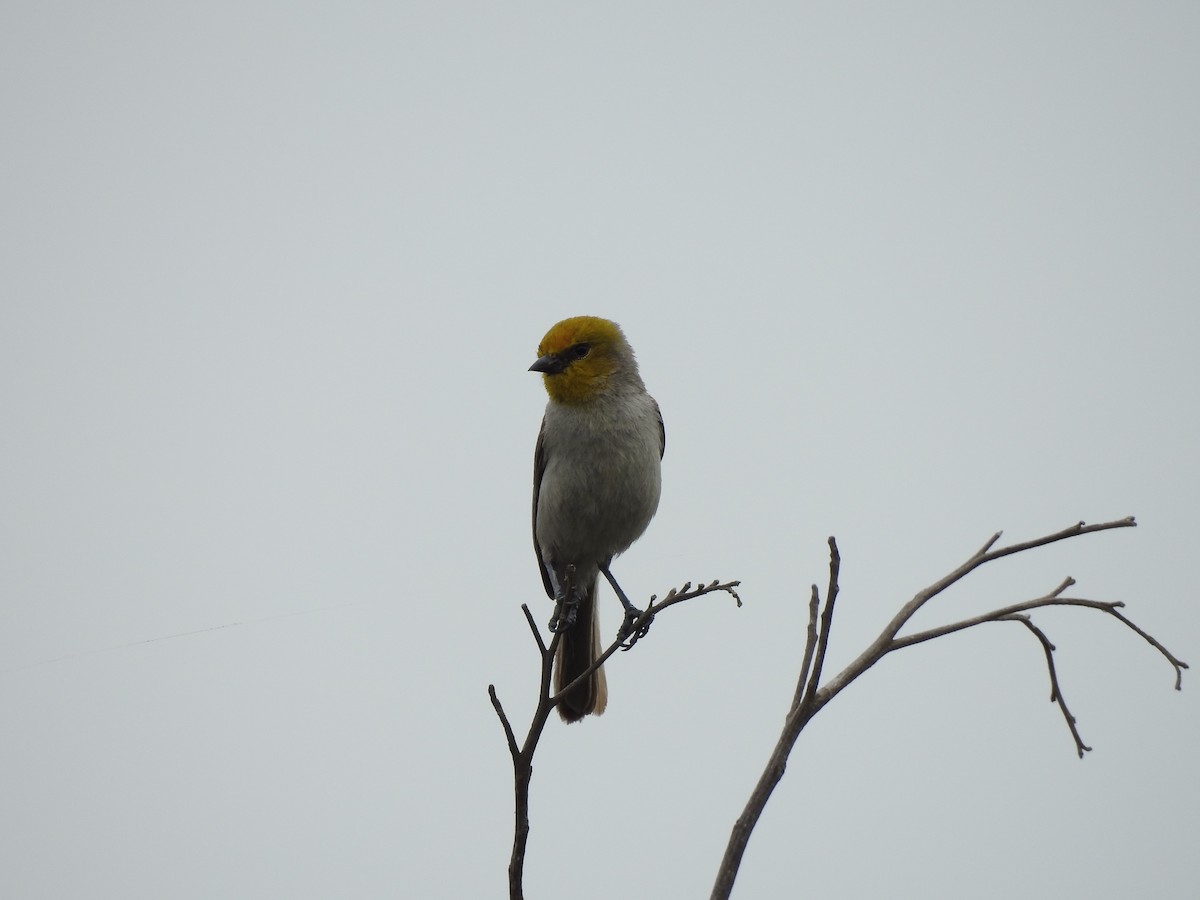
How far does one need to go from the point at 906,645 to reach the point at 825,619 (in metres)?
0.22

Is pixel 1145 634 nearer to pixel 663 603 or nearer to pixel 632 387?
pixel 663 603

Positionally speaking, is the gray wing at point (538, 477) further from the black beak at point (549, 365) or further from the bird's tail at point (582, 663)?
the black beak at point (549, 365)

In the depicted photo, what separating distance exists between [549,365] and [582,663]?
1.68 meters

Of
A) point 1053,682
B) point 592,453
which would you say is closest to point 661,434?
point 592,453

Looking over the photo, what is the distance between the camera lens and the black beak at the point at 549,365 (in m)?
4.41

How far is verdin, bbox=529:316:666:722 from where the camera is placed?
14.9 ft

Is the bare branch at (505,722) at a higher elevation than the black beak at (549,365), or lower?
lower

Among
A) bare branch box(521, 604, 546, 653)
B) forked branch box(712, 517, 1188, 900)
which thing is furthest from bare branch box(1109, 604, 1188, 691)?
bare branch box(521, 604, 546, 653)

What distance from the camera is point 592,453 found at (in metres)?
4.60

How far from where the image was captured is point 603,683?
186 inches

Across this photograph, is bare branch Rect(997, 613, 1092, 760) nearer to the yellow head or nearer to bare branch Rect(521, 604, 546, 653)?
bare branch Rect(521, 604, 546, 653)

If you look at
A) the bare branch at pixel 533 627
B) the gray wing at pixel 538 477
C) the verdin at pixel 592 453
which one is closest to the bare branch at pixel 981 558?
the bare branch at pixel 533 627

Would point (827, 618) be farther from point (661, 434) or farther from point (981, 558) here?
point (661, 434)

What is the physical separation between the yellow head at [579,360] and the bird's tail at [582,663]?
3.24 feet
